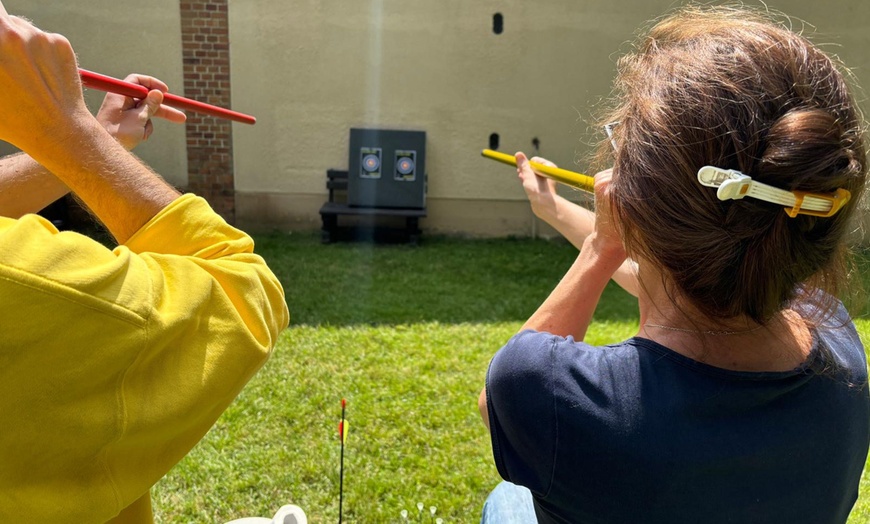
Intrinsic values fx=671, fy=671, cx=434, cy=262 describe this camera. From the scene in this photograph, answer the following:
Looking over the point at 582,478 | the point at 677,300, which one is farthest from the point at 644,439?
the point at 677,300

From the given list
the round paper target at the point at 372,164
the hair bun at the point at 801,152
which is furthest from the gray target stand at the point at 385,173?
the hair bun at the point at 801,152

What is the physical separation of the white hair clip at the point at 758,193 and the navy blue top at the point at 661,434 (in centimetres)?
22

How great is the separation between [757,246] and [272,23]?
258 inches

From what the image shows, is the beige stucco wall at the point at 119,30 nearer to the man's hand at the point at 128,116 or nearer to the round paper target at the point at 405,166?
the round paper target at the point at 405,166

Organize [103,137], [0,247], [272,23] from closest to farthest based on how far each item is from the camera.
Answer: [0,247], [103,137], [272,23]

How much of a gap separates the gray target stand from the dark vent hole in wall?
126 cm

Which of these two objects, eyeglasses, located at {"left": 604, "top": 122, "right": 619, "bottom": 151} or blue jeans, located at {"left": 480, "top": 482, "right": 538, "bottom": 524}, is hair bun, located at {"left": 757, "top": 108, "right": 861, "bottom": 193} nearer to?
eyeglasses, located at {"left": 604, "top": 122, "right": 619, "bottom": 151}

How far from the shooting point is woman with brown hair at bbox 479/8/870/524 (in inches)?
31.7

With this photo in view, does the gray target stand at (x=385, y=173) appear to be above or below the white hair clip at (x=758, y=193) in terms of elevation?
below

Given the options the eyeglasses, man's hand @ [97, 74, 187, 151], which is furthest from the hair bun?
man's hand @ [97, 74, 187, 151]

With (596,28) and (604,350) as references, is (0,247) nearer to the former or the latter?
(604,350)

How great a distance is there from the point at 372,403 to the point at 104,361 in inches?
105

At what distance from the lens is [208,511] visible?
2.43 metres

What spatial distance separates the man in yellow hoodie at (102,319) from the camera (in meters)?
0.60
